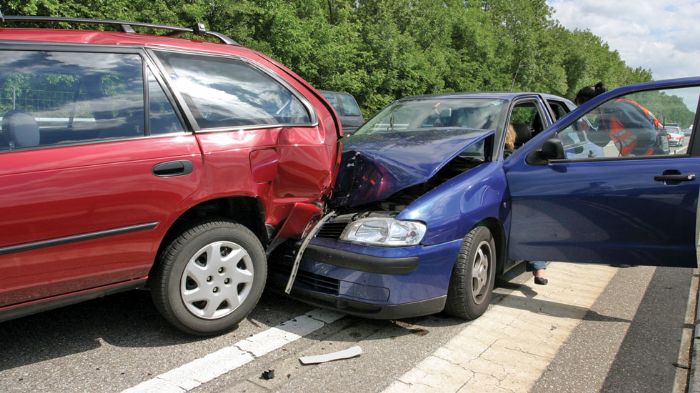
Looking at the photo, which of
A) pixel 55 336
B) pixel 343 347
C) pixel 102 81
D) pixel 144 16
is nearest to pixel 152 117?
pixel 102 81

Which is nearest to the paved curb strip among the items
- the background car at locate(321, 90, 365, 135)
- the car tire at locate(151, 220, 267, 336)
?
the car tire at locate(151, 220, 267, 336)

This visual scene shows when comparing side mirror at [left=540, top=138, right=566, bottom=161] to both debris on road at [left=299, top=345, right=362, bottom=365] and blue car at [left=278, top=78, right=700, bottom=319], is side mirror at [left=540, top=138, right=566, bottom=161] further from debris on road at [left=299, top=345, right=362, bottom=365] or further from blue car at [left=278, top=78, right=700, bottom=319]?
debris on road at [left=299, top=345, right=362, bottom=365]

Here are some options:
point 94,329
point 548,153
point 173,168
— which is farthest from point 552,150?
point 94,329

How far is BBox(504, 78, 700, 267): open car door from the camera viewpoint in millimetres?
3664

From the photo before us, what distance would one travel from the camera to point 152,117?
3061 mm

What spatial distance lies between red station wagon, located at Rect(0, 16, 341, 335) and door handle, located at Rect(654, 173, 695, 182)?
7.21 feet

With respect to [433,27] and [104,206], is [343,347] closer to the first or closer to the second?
[104,206]

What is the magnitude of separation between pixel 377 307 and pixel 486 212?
106 cm

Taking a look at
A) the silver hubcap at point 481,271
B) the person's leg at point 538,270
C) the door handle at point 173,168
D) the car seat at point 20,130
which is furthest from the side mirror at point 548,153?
the car seat at point 20,130

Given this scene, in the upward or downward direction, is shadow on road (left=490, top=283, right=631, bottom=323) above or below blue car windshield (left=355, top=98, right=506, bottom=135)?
below

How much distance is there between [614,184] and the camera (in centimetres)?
378

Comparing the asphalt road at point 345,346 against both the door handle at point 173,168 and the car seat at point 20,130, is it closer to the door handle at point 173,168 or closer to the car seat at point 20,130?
the door handle at point 173,168

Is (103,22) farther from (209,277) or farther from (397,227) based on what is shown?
(397,227)

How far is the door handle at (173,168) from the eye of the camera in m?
2.96
